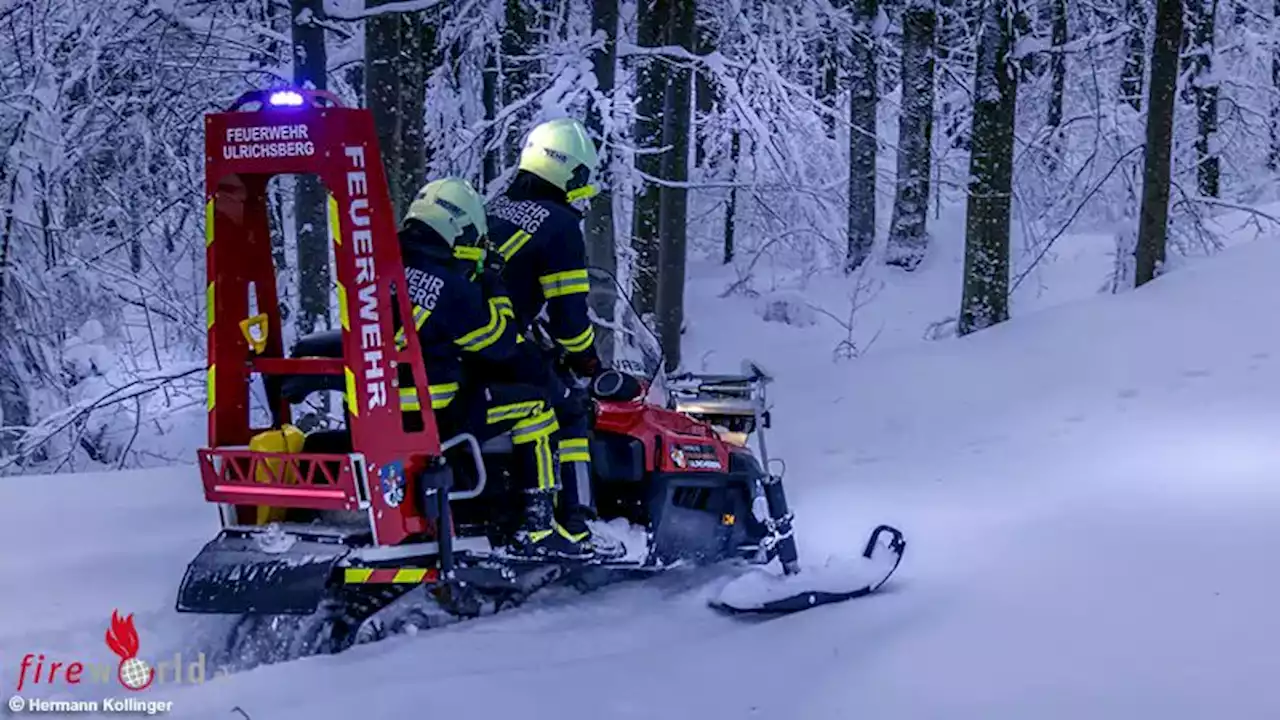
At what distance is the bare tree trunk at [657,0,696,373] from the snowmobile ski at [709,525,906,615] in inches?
225

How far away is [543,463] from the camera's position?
5.40 metres

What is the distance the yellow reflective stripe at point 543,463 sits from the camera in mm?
5383

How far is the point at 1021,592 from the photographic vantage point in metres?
4.97

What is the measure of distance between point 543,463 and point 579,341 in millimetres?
619

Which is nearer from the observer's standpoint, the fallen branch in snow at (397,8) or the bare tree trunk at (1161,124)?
the fallen branch in snow at (397,8)

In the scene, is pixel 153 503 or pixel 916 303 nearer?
pixel 153 503

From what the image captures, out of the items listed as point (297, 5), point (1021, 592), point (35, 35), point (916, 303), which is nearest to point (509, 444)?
point (1021, 592)

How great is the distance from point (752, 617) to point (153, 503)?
3.80 m

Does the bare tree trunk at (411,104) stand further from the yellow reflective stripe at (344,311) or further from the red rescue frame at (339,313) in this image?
the yellow reflective stripe at (344,311)

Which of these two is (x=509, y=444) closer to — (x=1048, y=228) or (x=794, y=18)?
(x=794, y=18)

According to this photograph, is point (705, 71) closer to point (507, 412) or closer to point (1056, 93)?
point (507, 412)

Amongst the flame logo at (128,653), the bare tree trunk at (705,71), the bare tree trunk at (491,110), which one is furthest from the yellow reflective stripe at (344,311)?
the bare tree trunk at (705,71)

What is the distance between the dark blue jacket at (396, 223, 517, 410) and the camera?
16.6ft

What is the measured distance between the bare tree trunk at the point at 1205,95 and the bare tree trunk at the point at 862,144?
4411mm
